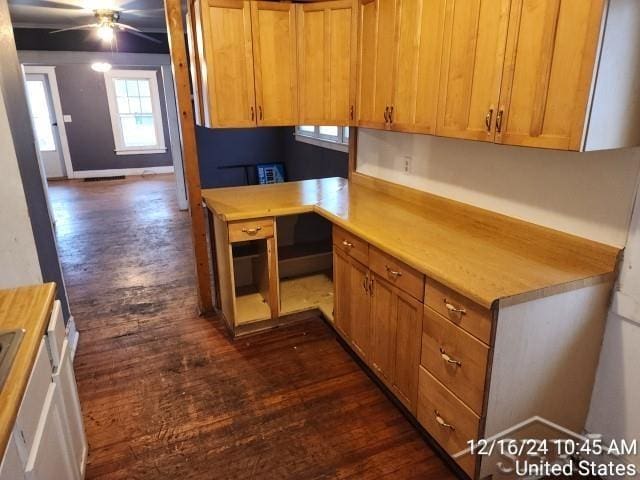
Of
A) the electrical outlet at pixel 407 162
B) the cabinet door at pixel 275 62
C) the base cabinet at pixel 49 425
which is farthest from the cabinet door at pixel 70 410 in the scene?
the electrical outlet at pixel 407 162

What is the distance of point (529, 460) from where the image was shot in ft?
5.71

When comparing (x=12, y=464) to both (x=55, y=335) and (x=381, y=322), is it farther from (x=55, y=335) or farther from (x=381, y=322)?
(x=381, y=322)

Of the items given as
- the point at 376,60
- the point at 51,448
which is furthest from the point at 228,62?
the point at 51,448

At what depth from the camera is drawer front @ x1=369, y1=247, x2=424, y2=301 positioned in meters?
1.81

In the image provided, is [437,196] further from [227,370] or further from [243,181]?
[243,181]

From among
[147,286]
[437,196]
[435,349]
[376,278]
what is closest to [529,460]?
[435,349]

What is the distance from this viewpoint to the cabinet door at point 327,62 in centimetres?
269

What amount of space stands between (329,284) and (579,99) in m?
2.26

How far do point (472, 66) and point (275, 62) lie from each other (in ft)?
4.61

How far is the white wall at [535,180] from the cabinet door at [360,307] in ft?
2.23

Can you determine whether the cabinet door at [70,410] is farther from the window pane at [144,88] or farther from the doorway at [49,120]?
the window pane at [144,88]

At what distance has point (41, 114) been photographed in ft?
27.9

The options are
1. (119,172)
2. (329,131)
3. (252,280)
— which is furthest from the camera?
(119,172)

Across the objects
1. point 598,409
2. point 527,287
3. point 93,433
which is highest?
point 527,287
